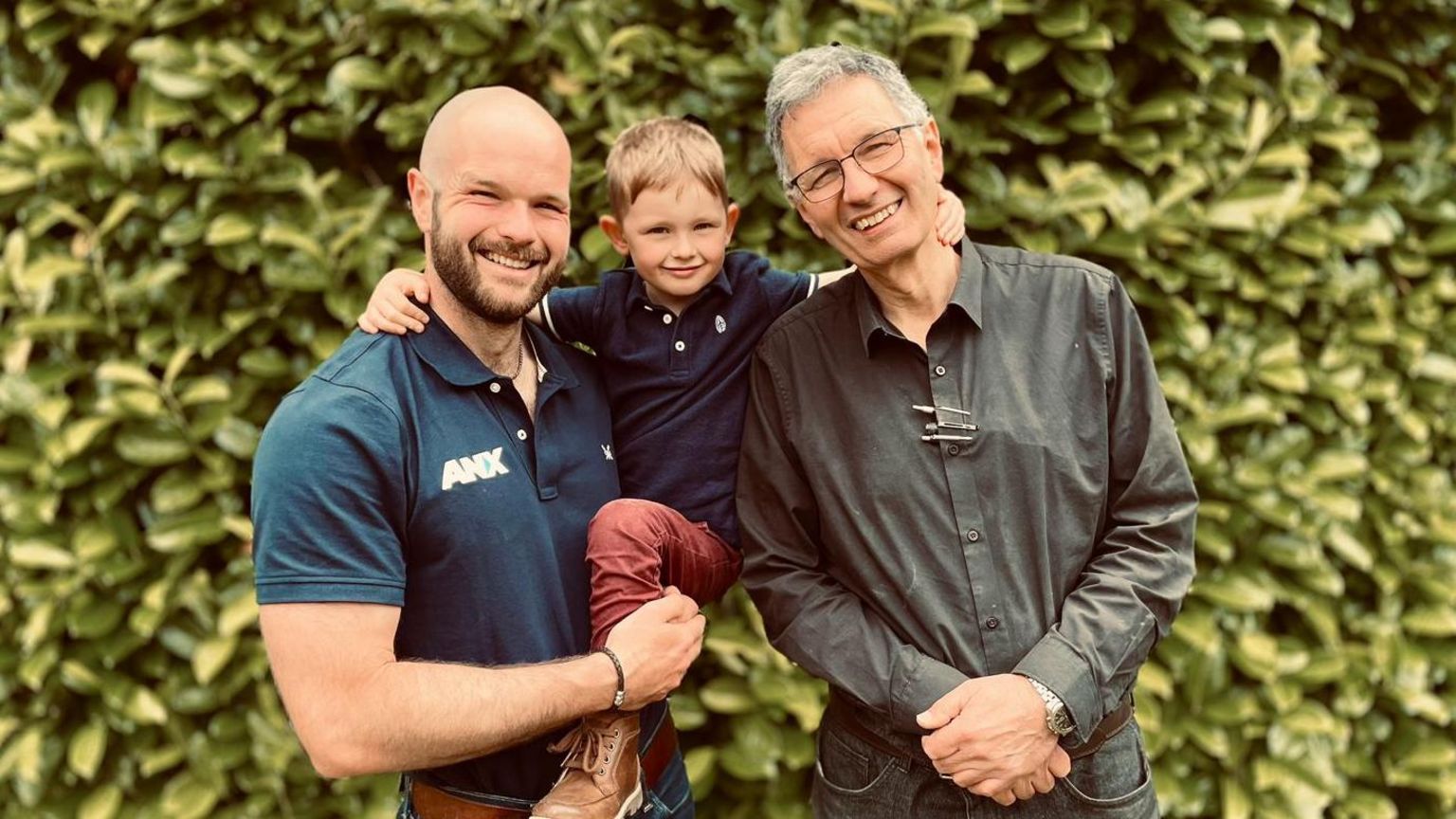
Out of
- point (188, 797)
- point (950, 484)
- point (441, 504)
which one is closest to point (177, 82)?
point (441, 504)

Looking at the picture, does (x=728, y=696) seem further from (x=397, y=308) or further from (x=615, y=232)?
(x=397, y=308)

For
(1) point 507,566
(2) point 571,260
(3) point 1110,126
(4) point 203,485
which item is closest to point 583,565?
(1) point 507,566

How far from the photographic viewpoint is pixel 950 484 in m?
2.06

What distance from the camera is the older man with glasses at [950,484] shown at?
6.69 feet

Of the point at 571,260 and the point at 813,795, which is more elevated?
the point at 571,260

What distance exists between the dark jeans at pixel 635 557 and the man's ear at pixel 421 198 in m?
0.63

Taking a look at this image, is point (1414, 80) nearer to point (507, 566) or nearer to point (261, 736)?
point (507, 566)

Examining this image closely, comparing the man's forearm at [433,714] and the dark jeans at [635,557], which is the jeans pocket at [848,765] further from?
the man's forearm at [433,714]

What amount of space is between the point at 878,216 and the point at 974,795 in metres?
1.12

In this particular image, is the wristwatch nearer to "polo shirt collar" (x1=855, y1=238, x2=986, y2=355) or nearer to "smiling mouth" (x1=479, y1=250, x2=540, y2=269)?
"polo shirt collar" (x1=855, y1=238, x2=986, y2=355)

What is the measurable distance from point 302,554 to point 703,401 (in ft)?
2.96

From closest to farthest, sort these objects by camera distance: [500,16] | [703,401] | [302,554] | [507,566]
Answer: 1. [302,554]
2. [507,566]
3. [703,401]
4. [500,16]

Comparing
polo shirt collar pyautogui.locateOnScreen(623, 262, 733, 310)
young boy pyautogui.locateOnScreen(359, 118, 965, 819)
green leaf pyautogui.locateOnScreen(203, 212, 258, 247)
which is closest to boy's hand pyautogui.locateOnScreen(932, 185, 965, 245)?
young boy pyautogui.locateOnScreen(359, 118, 965, 819)

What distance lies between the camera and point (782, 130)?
2.13 metres
